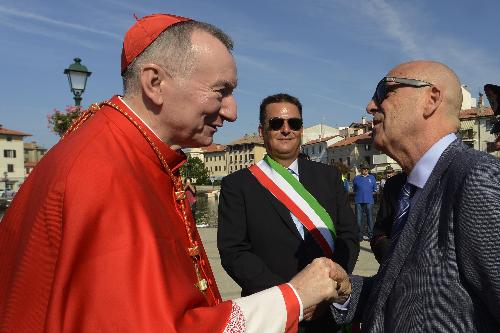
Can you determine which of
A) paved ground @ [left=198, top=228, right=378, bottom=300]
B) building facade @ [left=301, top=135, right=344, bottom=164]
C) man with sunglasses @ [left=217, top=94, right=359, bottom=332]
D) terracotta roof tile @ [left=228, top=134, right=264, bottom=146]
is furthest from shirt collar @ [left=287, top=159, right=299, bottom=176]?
terracotta roof tile @ [left=228, top=134, right=264, bottom=146]

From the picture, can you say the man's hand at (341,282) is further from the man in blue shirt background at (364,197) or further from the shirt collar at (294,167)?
the man in blue shirt background at (364,197)

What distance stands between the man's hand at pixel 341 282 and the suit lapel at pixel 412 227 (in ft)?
0.64

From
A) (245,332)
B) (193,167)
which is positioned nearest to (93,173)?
(245,332)

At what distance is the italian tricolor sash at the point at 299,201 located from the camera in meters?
3.01

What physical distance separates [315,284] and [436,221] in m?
0.49

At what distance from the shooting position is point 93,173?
1.42 metres

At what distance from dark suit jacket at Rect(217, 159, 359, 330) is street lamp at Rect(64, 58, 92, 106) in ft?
26.1

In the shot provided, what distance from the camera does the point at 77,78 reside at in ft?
33.4

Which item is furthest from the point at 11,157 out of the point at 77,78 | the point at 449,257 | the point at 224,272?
the point at 449,257

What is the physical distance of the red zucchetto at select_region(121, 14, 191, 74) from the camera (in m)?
1.75

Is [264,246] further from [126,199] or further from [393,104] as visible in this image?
[126,199]

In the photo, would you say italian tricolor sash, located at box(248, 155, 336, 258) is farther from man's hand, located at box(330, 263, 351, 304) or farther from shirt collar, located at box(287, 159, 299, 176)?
man's hand, located at box(330, 263, 351, 304)

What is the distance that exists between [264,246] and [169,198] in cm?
132

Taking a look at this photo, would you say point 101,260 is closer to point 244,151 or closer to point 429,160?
point 429,160
